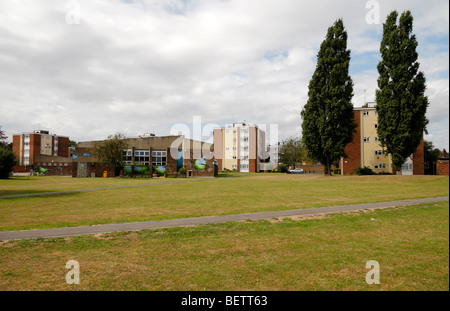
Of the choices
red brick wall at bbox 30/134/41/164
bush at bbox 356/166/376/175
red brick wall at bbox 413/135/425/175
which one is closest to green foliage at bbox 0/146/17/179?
bush at bbox 356/166/376/175

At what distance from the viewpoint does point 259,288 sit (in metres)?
5.19

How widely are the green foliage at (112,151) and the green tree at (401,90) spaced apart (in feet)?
155

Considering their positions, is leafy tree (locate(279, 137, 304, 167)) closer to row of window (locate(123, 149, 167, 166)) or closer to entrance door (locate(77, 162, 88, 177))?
row of window (locate(123, 149, 167, 166))

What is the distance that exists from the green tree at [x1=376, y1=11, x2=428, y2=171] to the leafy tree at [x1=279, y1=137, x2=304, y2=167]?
6481 centimetres

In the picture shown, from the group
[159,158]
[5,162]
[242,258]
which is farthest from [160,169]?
[242,258]

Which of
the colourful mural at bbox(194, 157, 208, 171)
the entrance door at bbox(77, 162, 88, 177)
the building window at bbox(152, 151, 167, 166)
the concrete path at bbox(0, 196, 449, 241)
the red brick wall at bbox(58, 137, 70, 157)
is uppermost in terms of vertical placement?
the red brick wall at bbox(58, 137, 70, 157)

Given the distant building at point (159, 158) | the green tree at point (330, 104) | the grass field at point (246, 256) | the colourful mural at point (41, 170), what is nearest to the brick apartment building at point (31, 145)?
the colourful mural at point (41, 170)

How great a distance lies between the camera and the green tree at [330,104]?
41656 millimetres

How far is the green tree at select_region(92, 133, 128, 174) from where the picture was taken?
58.2 meters

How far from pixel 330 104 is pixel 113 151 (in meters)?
41.8
